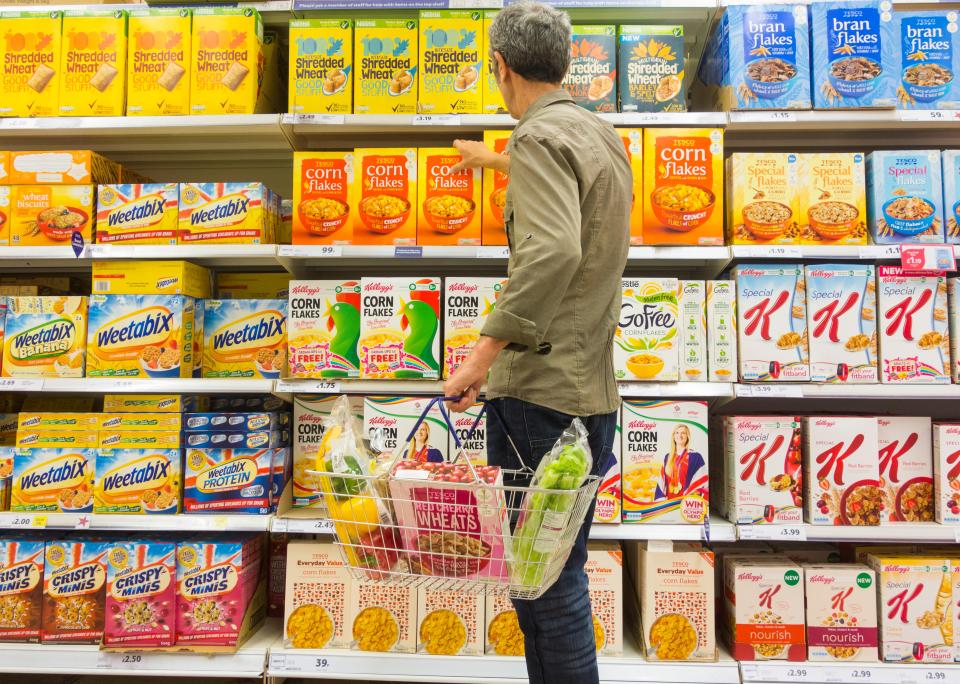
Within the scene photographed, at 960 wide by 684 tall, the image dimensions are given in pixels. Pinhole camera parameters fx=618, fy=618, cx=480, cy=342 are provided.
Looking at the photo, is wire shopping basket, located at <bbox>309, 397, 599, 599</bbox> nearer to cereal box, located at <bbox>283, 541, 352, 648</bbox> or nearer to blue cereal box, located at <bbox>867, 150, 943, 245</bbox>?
cereal box, located at <bbox>283, 541, 352, 648</bbox>

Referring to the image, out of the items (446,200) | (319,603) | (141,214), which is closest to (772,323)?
(446,200)

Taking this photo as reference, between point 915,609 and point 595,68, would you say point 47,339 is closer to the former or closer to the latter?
point 595,68

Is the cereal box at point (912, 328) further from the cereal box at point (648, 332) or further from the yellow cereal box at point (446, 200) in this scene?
the yellow cereal box at point (446, 200)

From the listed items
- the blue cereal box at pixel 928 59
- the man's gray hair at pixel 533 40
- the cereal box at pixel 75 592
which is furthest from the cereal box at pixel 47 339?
the blue cereal box at pixel 928 59

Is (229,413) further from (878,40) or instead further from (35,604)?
(878,40)

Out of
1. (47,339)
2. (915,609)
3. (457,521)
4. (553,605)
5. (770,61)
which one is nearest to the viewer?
(457,521)

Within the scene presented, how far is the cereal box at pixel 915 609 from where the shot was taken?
81.7 inches

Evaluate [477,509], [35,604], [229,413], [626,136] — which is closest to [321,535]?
[229,413]

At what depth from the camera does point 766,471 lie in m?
2.13

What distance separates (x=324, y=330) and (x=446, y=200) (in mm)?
639

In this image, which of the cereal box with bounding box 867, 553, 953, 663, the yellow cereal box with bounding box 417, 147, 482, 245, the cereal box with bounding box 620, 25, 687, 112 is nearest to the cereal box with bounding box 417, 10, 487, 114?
the yellow cereal box with bounding box 417, 147, 482, 245

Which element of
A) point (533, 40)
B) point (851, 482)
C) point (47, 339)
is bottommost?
point (851, 482)

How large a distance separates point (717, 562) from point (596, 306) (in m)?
1.54

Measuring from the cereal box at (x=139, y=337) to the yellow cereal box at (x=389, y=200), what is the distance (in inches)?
29.5
